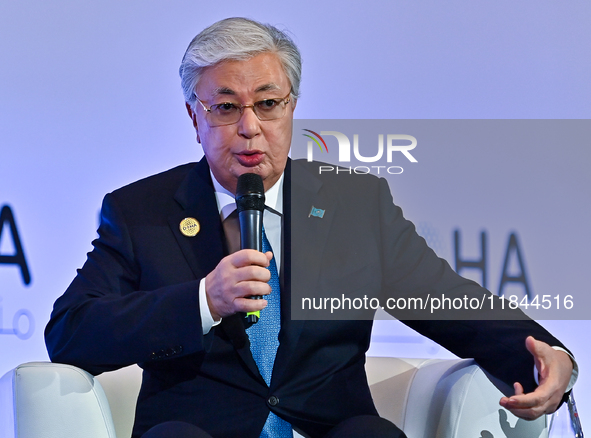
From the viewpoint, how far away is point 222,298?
1411mm

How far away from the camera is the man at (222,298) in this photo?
152 centimetres

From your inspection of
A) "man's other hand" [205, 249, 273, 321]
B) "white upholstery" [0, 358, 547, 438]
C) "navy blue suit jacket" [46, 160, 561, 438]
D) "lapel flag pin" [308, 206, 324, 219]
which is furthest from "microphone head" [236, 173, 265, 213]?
"white upholstery" [0, 358, 547, 438]

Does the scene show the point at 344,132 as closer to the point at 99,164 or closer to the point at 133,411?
the point at 99,164

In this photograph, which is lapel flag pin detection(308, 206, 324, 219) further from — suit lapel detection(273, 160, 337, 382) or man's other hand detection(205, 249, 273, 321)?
man's other hand detection(205, 249, 273, 321)

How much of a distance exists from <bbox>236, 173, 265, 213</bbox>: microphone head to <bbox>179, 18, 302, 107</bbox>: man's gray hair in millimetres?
398

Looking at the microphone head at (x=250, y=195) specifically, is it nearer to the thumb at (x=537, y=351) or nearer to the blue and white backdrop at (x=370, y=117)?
the thumb at (x=537, y=351)

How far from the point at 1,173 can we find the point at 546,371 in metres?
2.16

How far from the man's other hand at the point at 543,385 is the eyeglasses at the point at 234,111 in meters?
0.85

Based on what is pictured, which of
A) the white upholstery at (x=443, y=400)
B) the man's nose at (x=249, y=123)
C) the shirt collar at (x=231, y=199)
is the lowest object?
the white upholstery at (x=443, y=400)

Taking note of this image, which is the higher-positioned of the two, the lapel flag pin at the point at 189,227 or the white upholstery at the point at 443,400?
the lapel flag pin at the point at 189,227

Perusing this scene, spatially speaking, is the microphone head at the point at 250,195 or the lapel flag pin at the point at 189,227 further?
the lapel flag pin at the point at 189,227

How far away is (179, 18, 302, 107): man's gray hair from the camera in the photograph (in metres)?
1.71

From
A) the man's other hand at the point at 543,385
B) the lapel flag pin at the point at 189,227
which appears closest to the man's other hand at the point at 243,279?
the lapel flag pin at the point at 189,227

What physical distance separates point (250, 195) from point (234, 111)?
0.38 meters
